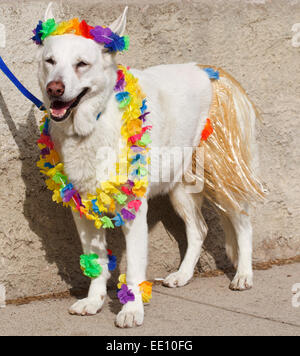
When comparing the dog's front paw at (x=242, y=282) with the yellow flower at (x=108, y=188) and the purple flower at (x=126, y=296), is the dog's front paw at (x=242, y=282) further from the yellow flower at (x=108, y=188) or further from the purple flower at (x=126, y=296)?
the yellow flower at (x=108, y=188)

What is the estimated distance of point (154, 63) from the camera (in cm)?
451

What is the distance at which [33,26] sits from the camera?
4.10m

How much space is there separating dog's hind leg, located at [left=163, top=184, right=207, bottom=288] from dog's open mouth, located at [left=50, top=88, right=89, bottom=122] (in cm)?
139

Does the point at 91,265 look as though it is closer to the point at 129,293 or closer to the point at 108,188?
the point at 129,293

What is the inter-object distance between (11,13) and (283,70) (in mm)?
2215

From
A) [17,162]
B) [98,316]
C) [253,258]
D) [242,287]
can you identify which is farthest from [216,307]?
[17,162]

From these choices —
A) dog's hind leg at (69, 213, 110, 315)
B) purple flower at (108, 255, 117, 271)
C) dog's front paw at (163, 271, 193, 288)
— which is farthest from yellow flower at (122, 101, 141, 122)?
dog's front paw at (163, 271, 193, 288)

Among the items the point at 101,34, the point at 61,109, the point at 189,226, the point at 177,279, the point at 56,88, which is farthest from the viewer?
the point at 189,226

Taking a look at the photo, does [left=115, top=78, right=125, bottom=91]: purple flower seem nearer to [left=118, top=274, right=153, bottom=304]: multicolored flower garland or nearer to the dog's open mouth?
the dog's open mouth

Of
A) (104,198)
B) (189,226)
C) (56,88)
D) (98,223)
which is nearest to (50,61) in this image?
(56,88)

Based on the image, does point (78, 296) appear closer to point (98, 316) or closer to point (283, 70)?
point (98, 316)

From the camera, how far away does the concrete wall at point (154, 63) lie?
4090 mm

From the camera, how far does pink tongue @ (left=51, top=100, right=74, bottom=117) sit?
3.36 meters

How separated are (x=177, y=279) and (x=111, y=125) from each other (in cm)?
143
